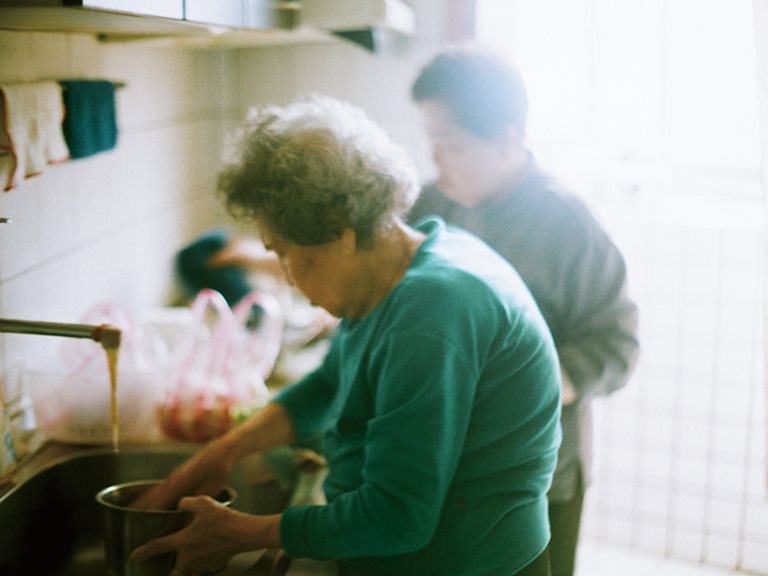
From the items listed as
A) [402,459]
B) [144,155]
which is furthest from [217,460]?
[144,155]

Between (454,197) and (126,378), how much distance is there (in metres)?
0.71

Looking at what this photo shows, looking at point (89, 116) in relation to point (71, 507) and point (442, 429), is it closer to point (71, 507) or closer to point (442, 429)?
point (71, 507)

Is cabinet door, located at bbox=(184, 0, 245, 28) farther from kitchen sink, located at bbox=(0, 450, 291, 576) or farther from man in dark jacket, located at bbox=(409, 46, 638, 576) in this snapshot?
kitchen sink, located at bbox=(0, 450, 291, 576)

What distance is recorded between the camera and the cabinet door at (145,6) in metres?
0.93

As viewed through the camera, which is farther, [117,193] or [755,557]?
[755,557]

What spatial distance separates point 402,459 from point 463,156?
2.64 ft

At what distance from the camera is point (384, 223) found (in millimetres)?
1184

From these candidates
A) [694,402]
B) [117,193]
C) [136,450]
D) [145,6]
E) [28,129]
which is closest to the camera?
[145,6]

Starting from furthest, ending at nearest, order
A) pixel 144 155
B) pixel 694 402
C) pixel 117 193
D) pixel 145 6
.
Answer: pixel 694 402 < pixel 144 155 < pixel 117 193 < pixel 145 6

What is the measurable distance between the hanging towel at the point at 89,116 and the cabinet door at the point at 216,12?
388 mm

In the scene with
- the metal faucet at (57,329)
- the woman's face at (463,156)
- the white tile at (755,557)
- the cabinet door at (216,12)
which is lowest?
the white tile at (755,557)

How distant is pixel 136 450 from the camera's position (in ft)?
5.16

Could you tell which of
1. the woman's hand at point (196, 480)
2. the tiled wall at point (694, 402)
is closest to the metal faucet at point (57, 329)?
the woman's hand at point (196, 480)

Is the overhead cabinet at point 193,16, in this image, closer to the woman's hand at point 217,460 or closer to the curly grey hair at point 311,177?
the curly grey hair at point 311,177
